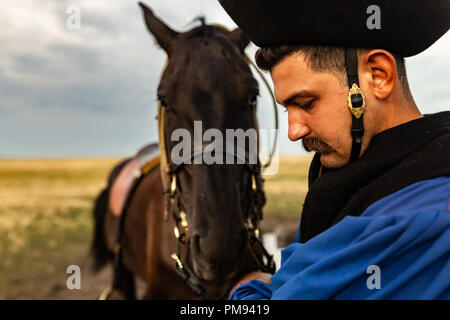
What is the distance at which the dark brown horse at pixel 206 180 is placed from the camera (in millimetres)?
2094

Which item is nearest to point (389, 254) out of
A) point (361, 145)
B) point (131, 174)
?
point (361, 145)

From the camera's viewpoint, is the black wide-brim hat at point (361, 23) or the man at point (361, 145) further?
the black wide-brim hat at point (361, 23)

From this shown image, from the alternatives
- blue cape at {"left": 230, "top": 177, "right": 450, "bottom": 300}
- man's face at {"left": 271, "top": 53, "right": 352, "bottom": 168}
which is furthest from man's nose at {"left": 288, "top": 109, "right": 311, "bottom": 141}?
blue cape at {"left": 230, "top": 177, "right": 450, "bottom": 300}

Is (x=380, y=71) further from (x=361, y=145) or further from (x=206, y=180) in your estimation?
(x=206, y=180)

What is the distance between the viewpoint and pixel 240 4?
4.27 ft

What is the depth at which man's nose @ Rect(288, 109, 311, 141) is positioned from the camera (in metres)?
1.16

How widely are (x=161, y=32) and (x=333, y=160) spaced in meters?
2.16

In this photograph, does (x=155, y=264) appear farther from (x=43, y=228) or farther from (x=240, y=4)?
(x=43, y=228)

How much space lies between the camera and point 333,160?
1.18 metres

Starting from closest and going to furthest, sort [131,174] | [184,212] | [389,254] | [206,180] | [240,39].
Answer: [389,254] < [206,180] < [184,212] < [240,39] < [131,174]

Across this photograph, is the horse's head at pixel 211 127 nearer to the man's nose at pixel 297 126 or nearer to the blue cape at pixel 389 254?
the man's nose at pixel 297 126

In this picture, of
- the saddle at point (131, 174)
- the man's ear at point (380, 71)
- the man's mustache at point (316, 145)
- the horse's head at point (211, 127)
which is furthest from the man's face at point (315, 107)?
the saddle at point (131, 174)

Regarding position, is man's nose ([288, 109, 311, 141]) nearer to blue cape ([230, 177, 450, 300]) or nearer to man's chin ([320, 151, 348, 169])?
man's chin ([320, 151, 348, 169])

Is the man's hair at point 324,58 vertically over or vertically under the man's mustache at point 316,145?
over
